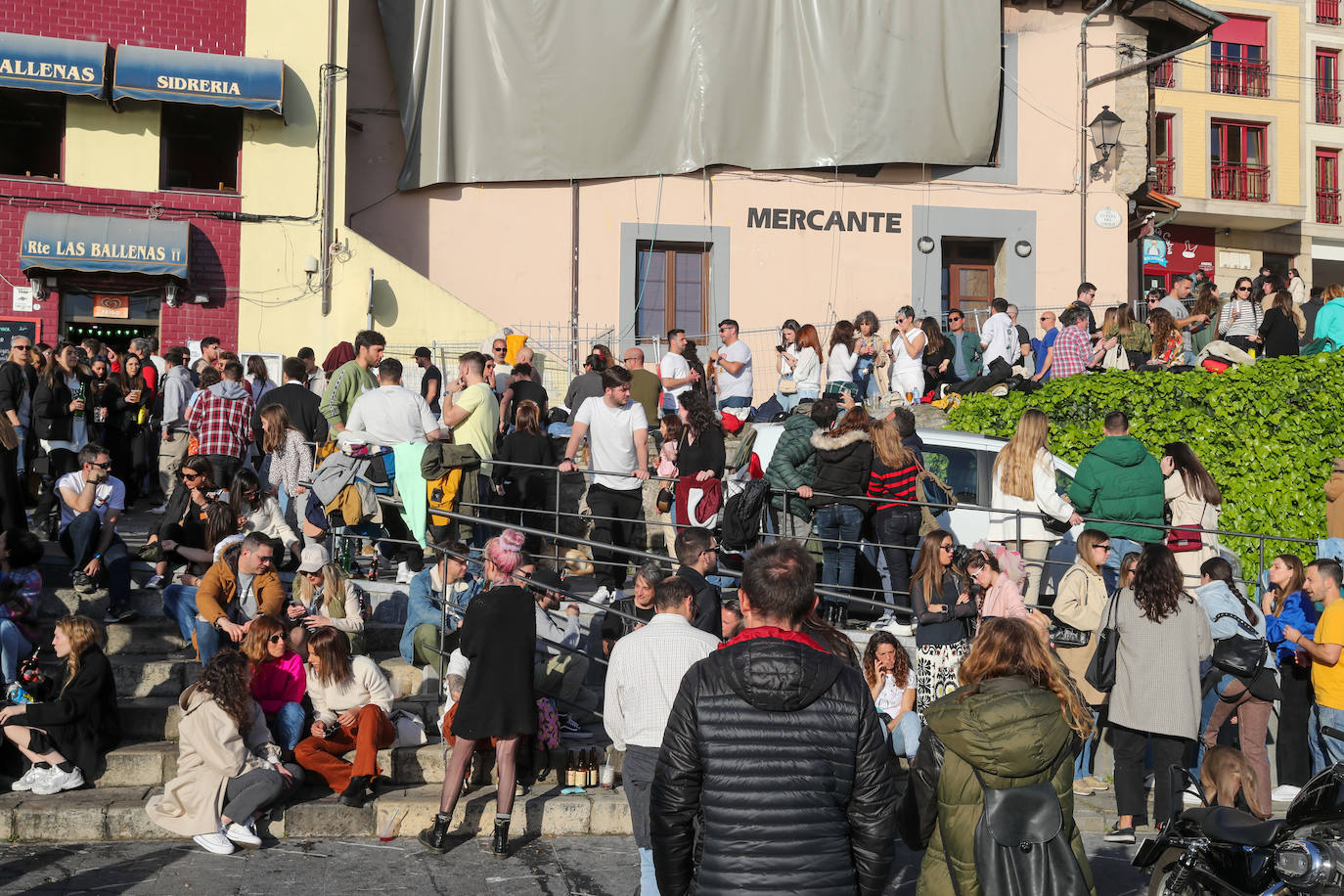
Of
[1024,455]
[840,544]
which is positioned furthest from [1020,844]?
[1024,455]

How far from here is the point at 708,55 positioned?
19828mm

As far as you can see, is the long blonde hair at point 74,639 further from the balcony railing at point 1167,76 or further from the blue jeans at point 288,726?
the balcony railing at point 1167,76

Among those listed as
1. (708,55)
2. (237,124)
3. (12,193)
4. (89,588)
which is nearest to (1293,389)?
(708,55)

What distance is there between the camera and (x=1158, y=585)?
747 cm

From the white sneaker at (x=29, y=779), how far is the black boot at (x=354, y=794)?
1.76 metres

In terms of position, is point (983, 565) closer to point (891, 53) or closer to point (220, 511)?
point (220, 511)

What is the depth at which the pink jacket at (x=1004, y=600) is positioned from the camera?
8.52 m

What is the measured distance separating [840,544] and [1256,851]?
4883 mm

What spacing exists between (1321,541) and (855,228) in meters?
11.5

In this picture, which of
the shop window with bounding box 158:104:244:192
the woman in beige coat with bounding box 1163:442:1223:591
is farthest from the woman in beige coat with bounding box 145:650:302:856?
the shop window with bounding box 158:104:244:192

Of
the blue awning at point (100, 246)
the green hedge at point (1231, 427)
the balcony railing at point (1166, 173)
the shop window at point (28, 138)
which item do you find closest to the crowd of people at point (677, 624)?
the green hedge at point (1231, 427)

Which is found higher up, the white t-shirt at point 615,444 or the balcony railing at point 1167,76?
the balcony railing at point 1167,76

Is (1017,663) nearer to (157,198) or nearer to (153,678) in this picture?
(153,678)

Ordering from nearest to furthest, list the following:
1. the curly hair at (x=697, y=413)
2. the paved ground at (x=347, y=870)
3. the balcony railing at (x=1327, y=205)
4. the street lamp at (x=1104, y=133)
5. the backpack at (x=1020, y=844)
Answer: the backpack at (x=1020, y=844), the paved ground at (x=347, y=870), the curly hair at (x=697, y=413), the street lamp at (x=1104, y=133), the balcony railing at (x=1327, y=205)
